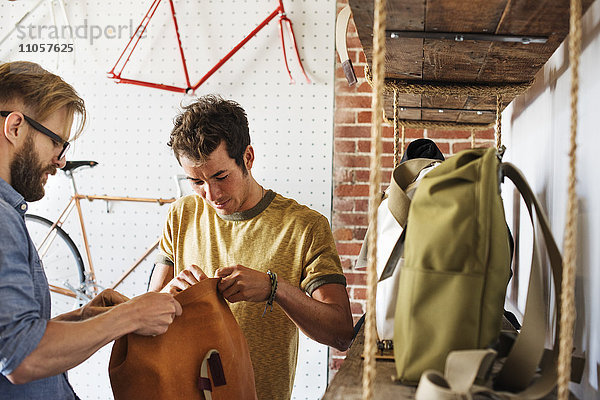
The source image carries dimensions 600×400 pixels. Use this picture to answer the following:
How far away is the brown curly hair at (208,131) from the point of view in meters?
1.60

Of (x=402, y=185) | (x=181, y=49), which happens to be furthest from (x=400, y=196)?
(x=181, y=49)

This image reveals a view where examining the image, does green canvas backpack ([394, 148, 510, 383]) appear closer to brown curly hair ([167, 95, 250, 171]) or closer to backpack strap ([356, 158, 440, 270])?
backpack strap ([356, 158, 440, 270])

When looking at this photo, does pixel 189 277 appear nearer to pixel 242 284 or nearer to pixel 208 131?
pixel 242 284

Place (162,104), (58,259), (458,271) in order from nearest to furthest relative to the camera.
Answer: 1. (458,271)
2. (162,104)
3. (58,259)

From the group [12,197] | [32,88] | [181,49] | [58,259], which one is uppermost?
[181,49]

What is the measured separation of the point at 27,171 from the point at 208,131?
55 centimetres

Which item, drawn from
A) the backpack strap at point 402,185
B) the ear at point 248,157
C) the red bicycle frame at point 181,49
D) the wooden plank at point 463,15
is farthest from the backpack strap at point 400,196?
the red bicycle frame at point 181,49

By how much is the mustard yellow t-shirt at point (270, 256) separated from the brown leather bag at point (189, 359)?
0.32 metres

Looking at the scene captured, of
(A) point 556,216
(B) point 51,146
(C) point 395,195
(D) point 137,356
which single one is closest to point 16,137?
(B) point 51,146

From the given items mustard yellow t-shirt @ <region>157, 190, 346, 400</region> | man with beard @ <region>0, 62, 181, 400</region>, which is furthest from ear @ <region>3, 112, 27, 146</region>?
mustard yellow t-shirt @ <region>157, 190, 346, 400</region>

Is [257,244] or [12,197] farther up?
[12,197]

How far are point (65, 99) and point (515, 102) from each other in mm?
1177

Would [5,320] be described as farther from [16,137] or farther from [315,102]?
[315,102]

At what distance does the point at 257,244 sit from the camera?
5.48 ft
